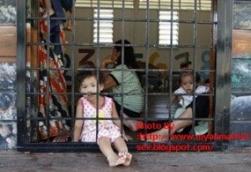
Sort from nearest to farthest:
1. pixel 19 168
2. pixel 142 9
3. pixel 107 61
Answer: pixel 19 168 → pixel 107 61 → pixel 142 9

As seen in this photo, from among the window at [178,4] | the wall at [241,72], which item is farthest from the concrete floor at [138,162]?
the window at [178,4]

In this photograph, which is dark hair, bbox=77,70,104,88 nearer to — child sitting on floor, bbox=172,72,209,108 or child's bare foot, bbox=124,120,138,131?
child's bare foot, bbox=124,120,138,131

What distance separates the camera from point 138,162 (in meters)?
4.93

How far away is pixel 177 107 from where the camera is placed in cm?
591

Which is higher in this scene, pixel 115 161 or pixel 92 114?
pixel 92 114

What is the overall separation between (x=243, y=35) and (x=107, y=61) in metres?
1.65

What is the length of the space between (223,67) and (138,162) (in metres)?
1.21

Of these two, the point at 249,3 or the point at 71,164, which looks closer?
the point at 71,164

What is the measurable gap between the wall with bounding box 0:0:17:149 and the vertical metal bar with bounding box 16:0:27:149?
0.05 metres

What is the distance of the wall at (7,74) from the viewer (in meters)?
5.05

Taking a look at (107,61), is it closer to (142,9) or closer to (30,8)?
(30,8)

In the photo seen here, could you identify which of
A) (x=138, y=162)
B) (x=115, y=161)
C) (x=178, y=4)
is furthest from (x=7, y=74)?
(x=178, y=4)

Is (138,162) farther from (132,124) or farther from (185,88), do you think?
(185,88)

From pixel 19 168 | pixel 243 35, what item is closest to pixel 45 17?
pixel 19 168
